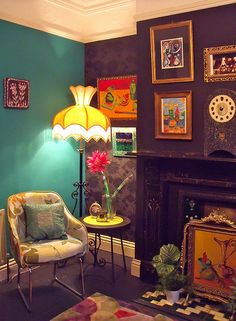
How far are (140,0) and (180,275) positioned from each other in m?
2.43

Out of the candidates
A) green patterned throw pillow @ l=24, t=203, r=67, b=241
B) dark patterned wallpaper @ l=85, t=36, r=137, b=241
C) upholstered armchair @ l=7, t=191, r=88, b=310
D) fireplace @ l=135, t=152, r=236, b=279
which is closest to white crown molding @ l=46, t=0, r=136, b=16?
dark patterned wallpaper @ l=85, t=36, r=137, b=241

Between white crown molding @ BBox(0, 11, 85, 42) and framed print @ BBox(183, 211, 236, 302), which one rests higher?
white crown molding @ BBox(0, 11, 85, 42)

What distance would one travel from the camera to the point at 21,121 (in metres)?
3.71

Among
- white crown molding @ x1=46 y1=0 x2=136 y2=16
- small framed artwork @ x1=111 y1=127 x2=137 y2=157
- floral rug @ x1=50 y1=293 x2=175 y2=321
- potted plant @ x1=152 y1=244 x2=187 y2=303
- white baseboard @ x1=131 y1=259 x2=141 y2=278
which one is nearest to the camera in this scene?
floral rug @ x1=50 y1=293 x2=175 y2=321

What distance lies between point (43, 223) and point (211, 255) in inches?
57.4

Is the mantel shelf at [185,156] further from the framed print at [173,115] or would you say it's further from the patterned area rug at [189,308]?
the patterned area rug at [189,308]

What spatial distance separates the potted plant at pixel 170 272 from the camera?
3.11 meters

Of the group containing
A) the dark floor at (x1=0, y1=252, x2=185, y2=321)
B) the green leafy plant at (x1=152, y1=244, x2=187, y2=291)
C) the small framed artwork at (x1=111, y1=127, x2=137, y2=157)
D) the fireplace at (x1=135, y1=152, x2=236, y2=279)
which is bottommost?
the dark floor at (x1=0, y1=252, x2=185, y2=321)

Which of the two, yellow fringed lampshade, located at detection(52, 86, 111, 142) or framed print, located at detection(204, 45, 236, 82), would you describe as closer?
framed print, located at detection(204, 45, 236, 82)

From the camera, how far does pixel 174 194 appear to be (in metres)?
3.34

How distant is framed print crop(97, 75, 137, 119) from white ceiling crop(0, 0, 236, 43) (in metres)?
0.49

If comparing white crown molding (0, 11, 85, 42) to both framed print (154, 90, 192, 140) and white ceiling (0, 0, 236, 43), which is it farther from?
framed print (154, 90, 192, 140)

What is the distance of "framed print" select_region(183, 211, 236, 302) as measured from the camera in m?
3.01

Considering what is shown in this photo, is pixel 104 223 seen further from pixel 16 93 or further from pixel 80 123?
pixel 16 93
